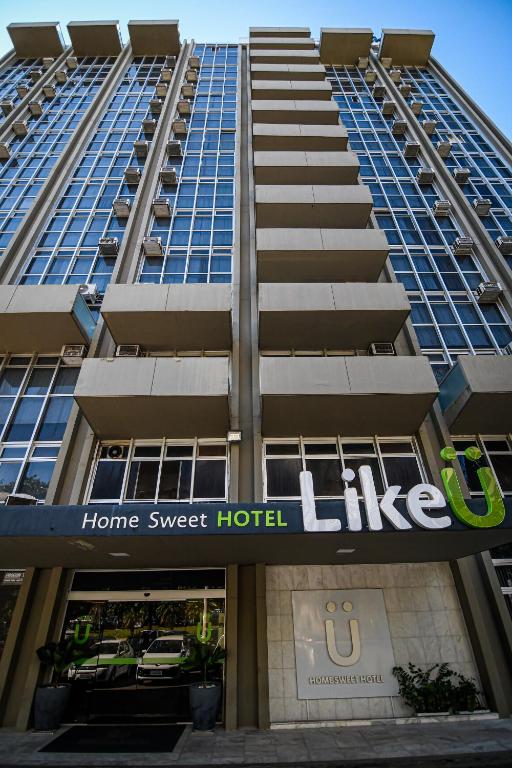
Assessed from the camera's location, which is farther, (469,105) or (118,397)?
(469,105)

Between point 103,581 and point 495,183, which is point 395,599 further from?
point 495,183

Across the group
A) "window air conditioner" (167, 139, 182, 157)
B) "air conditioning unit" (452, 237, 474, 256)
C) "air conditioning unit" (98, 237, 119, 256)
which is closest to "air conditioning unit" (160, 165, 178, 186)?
"window air conditioner" (167, 139, 182, 157)

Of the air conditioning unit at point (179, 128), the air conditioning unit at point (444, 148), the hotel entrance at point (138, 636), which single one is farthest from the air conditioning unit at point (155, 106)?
the hotel entrance at point (138, 636)

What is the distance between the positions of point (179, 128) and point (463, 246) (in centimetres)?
1938

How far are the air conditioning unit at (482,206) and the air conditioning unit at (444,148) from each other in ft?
20.0

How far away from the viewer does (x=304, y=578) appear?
38.5ft

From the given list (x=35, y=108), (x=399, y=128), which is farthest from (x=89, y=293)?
(x=399, y=128)

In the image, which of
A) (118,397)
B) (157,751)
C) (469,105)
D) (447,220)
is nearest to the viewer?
(157,751)

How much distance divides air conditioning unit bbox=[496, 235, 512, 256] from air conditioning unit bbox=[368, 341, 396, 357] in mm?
8923

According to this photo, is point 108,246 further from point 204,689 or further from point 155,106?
point 204,689

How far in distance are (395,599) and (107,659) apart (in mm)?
7981

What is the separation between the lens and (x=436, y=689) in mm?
10188

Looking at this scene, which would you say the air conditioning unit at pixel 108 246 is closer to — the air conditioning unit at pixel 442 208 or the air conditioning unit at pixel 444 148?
the air conditioning unit at pixel 442 208

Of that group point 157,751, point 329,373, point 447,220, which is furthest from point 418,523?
point 447,220
